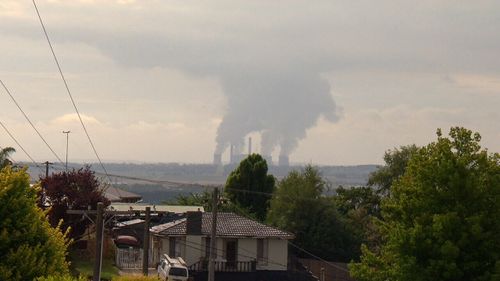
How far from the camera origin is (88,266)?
58656mm

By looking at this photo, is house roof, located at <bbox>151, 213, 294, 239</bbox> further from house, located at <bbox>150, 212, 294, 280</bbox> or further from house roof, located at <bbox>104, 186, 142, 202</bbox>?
house roof, located at <bbox>104, 186, 142, 202</bbox>

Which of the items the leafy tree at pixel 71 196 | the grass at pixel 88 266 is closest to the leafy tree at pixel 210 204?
the grass at pixel 88 266

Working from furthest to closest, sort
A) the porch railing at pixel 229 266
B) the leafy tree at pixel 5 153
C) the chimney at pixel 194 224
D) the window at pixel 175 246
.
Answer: the leafy tree at pixel 5 153 < the window at pixel 175 246 < the chimney at pixel 194 224 < the porch railing at pixel 229 266

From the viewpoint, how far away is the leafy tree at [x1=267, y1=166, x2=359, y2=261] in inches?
3135

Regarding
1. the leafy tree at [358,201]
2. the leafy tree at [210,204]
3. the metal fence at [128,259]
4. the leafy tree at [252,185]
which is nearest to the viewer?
the metal fence at [128,259]

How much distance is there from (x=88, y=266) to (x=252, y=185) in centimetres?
4345

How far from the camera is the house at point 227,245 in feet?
203

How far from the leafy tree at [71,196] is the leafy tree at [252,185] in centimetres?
3911

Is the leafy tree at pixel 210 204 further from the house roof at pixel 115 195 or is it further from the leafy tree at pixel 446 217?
the leafy tree at pixel 446 217

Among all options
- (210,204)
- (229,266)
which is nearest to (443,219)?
(229,266)

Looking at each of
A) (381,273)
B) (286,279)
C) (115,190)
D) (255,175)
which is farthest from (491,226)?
(115,190)

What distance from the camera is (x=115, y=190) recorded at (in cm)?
12250

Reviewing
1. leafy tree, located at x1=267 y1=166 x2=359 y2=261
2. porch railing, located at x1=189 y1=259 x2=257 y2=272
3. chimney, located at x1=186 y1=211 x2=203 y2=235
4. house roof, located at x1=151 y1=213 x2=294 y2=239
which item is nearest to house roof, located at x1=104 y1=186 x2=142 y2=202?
leafy tree, located at x1=267 y1=166 x2=359 y2=261

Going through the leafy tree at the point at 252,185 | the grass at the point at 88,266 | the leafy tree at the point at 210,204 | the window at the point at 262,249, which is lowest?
the grass at the point at 88,266
